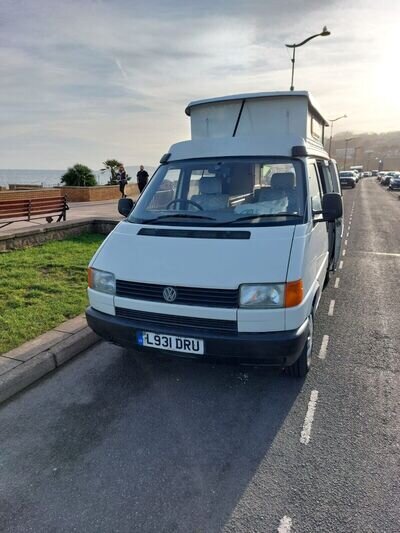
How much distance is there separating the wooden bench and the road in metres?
6.18

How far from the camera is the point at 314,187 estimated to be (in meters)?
4.38

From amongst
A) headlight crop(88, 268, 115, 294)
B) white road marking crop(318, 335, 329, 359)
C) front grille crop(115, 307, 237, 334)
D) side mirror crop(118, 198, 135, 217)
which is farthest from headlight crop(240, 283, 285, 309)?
side mirror crop(118, 198, 135, 217)

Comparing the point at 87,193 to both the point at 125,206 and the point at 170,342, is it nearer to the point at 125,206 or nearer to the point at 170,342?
the point at 125,206

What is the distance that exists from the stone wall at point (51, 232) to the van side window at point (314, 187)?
5972mm

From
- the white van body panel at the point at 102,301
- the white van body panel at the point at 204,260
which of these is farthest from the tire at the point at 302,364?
the white van body panel at the point at 102,301

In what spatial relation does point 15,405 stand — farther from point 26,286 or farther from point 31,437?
point 26,286

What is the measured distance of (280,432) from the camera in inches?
117

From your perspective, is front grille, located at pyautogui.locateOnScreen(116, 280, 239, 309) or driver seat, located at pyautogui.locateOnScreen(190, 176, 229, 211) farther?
driver seat, located at pyautogui.locateOnScreen(190, 176, 229, 211)

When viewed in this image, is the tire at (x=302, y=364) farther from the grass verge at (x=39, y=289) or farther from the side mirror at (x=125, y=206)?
the grass verge at (x=39, y=289)

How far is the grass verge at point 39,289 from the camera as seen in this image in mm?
4363

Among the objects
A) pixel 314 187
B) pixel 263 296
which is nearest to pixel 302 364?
pixel 263 296

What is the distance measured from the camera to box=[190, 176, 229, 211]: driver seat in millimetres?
3898

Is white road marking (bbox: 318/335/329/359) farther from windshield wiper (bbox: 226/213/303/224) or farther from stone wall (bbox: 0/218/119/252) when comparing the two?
stone wall (bbox: 0/218/119/252)

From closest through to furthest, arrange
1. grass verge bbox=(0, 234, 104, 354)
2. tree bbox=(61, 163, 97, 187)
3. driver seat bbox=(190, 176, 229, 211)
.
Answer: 1. driver seat bbox=(190, 176, 229, 211)
2. grass verge bbox=(0, 234, 104, 354)
3. tree bbox=(61, 163, 97, 187)
